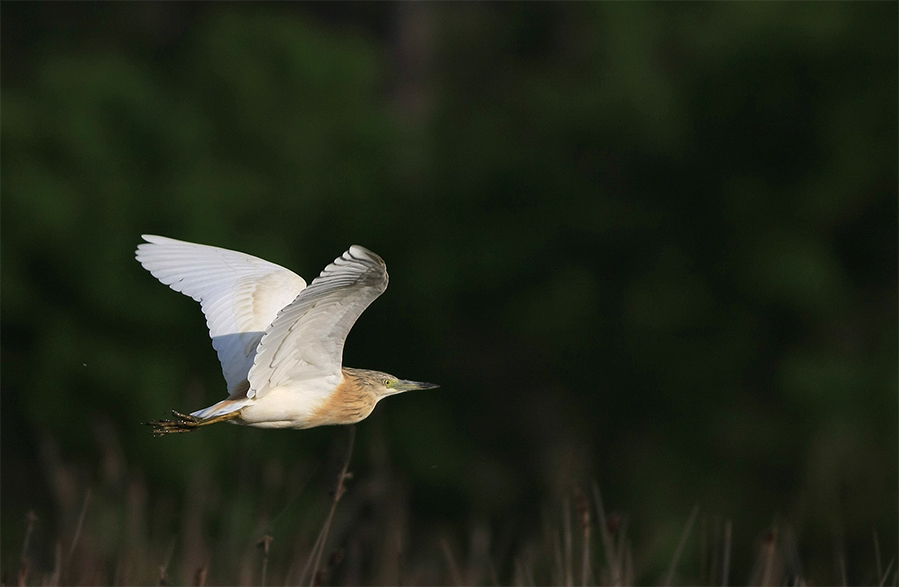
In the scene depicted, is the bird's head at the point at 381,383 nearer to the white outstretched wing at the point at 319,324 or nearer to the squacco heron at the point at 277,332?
the squacco heron at the point at 277,332

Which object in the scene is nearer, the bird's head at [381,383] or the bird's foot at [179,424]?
the bird's foot at [179,424]

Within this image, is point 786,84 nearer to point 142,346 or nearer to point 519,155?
point 519,155

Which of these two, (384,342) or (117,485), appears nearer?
(117,485)

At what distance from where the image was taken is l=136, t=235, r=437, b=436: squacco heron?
301 cm

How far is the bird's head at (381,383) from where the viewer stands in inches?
152

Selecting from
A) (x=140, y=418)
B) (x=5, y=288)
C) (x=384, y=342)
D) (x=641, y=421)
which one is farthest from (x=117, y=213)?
(x=641, y=421)

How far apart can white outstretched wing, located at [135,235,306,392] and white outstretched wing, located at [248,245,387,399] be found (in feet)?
0.93

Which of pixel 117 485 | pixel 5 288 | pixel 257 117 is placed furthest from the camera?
pixel 257 117

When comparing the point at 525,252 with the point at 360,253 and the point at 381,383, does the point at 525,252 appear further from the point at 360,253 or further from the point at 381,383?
the point at 360,253

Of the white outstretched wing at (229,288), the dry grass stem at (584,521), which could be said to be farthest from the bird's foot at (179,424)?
the dry grass stem at (584,521)

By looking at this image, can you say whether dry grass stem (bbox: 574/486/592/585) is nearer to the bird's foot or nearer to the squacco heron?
the squacco heron

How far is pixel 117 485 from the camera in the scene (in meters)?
3.59

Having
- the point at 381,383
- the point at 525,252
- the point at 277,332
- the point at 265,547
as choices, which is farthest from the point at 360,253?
the point at 525,252

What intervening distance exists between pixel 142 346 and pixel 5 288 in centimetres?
189
